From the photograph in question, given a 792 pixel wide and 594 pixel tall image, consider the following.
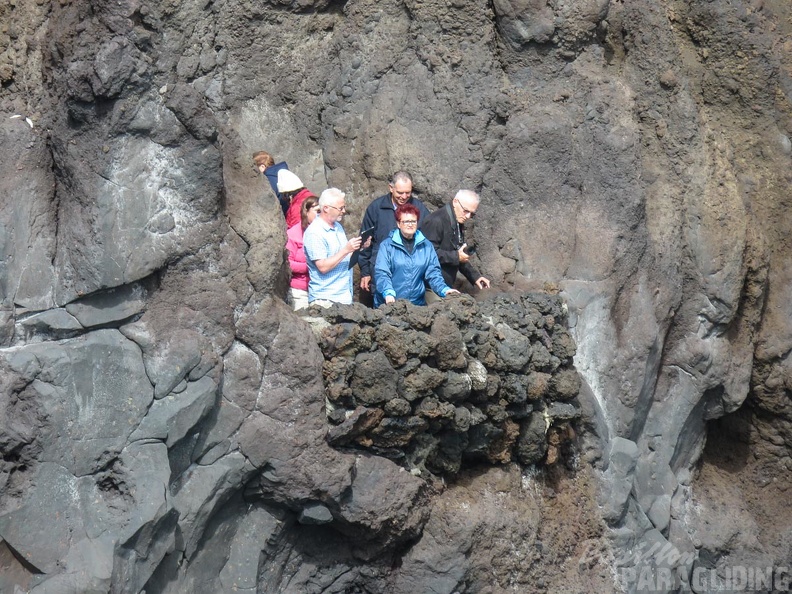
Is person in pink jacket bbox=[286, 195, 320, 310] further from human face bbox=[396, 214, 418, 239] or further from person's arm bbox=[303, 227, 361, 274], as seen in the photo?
human face bbox=[396, 214, 418, 239]

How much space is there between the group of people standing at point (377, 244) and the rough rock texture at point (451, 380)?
0.30 meters

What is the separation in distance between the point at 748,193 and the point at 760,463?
8.51ft

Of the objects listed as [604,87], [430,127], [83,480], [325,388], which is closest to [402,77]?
[430,127]

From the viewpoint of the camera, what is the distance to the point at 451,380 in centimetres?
A: 840

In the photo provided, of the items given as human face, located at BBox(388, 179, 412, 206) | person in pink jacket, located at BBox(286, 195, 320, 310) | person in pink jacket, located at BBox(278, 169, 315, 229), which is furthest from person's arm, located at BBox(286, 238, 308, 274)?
human face, located at BBox(388, 179, 412, 206)

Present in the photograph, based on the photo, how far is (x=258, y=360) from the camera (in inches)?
313

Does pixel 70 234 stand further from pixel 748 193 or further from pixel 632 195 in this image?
pixel 748 193

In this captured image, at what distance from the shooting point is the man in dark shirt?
29.2ft

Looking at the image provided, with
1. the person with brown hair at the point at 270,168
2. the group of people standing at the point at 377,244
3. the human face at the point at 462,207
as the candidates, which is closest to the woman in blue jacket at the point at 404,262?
the group of people standing at the point at 377,244

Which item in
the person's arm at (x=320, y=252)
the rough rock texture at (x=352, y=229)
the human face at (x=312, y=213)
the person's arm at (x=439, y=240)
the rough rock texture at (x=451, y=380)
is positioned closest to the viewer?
the rough rock texture at (x=352, y=229)

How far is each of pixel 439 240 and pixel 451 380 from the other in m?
1.23

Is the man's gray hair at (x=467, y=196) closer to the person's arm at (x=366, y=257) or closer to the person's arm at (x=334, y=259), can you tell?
the person's arm at (x=366, y=257)

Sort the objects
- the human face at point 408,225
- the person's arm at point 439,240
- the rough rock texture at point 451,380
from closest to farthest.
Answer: the rough rock texture at point 451,380, the human face at point 408,225, the person's arm at point 439,240

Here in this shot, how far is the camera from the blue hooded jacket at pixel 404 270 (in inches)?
342
